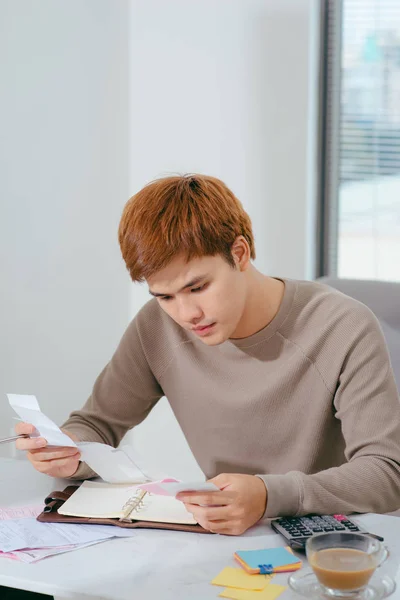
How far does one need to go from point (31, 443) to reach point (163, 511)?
10.2 inches

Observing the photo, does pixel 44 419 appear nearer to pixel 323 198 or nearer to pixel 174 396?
pixel 174 396

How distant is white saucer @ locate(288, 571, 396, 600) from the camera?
3.54 ft

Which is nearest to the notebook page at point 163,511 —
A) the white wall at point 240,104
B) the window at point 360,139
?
the white wall at point 240,104

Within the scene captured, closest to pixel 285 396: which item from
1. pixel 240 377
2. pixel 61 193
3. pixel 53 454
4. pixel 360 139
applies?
pixel 240 377

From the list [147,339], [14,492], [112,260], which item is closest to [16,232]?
[112,260]

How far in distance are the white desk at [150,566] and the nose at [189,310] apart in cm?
36

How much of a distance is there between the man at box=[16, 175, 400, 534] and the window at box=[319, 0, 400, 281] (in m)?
1.49

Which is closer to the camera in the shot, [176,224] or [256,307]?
[176,224]

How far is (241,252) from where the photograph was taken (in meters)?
1.55

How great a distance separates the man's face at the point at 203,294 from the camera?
145 centimetres

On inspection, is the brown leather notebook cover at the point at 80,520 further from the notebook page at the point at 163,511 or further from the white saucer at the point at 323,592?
the white saucer at the point at 323,592

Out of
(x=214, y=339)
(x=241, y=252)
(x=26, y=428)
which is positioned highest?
(x=241, y=252)

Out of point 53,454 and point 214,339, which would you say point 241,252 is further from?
point 53,454

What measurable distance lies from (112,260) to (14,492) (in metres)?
1.65
